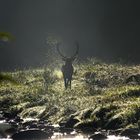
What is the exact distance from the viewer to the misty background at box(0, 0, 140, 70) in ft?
261

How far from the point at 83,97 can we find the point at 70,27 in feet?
203

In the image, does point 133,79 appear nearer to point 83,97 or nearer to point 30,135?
point 83,97

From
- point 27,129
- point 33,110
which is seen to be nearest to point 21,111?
point 33,110

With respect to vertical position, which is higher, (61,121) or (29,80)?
(29,80)

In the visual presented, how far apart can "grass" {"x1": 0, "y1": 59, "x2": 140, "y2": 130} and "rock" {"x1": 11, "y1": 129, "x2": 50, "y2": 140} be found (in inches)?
112

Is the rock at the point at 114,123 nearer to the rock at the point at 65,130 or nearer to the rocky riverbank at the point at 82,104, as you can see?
the rocky riverbank at the point at 82,104

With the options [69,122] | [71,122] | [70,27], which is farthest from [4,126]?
[70,27]

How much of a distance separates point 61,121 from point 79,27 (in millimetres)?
65376

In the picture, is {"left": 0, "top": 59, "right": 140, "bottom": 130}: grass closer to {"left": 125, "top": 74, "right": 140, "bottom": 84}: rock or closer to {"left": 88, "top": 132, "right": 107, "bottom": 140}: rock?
{"left": 125, "top": 74, "right": 140, "bottom": 84}: rock

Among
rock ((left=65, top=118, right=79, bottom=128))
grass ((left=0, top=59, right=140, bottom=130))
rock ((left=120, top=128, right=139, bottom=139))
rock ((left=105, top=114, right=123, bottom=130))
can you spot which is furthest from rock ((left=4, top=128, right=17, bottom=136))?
rock ((left=120, top=128, right=139, bottom=139))

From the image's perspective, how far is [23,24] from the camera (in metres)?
100

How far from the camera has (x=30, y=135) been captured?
23875 mm

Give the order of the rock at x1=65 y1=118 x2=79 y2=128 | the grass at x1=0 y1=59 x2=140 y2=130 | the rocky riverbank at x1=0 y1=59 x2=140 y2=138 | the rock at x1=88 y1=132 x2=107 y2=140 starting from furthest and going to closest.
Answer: the grass at x1=0 y1=59 x2=140 y2=130 < the rock at x1=65 y1=118 x2=79 y2=128 < the rocky riverbank at x1=0 y1=59 x2=140 y2=138 < the rock at x1=88 y1=132 x2=107 y2=140

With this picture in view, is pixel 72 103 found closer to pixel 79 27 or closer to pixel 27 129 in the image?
pixel 27 129
